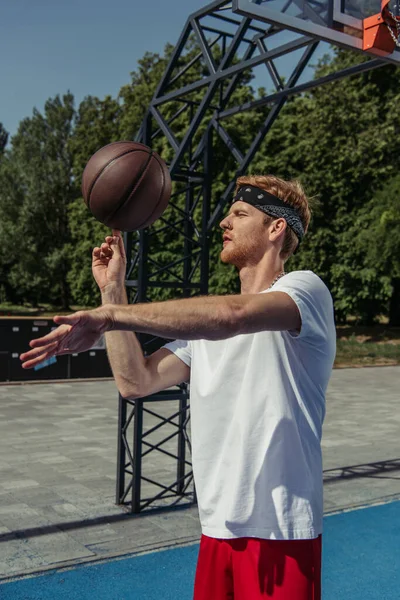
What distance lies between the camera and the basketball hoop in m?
5.28

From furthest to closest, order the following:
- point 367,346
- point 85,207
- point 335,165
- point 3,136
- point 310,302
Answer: point 3,136 → point 85,207 → point 335,165 → point 367,346 → point 310,302

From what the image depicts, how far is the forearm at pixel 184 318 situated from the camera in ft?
5.89

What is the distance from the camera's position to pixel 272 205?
2.44 metres

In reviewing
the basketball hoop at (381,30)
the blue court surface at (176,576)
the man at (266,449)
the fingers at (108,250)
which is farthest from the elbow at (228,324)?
the basketball hoop at (381,30)

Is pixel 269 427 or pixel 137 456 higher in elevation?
pixel 269 427

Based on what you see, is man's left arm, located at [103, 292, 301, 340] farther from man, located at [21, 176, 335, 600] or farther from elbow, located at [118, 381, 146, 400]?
elbow, located at [118, 381, 146, 400]

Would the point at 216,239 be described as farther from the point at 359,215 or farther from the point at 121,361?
the point at 121,361

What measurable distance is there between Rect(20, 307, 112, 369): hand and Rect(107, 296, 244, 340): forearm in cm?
4

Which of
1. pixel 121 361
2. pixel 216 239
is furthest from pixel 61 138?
pixel 121 361

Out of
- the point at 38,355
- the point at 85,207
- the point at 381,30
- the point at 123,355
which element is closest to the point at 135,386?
the point at 123,355

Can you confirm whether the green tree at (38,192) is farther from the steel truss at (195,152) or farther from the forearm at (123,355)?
the forearm at (123,355)

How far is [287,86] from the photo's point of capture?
633 cm

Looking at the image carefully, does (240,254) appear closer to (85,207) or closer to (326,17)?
(326,17)

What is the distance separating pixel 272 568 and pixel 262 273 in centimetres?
102
